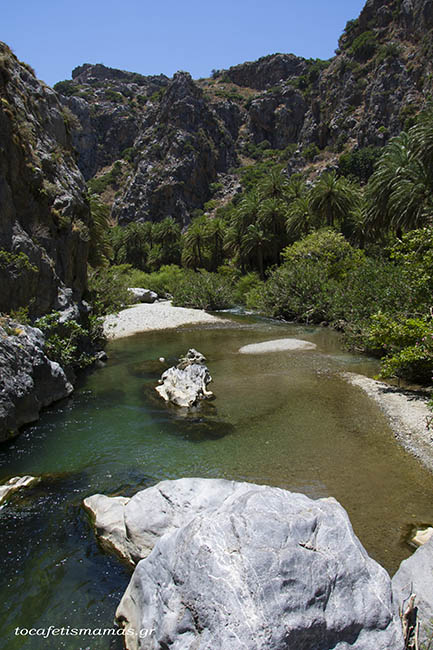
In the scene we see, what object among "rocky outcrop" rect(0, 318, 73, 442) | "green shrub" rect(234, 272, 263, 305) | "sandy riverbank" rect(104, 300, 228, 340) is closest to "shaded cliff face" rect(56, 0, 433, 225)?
"green shrub" rect(234, 272, 263, 305)

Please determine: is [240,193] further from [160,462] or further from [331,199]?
[160,462]

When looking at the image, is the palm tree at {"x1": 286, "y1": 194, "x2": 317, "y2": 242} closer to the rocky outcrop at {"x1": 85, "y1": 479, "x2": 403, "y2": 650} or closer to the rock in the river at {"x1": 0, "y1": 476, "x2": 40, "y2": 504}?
the rock in the river at {"x1": 0, "y1": 476, "x2": 40, "y2": 504}

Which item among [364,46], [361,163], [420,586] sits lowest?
[420,586]

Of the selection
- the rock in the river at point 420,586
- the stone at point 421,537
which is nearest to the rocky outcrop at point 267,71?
the stone at point 421,537

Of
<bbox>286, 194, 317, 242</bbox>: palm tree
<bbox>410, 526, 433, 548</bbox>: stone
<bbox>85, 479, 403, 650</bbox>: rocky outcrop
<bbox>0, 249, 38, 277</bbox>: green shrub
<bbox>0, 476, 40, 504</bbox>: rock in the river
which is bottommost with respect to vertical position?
<bbox>410, 526, 433, 548</bbox>: stone

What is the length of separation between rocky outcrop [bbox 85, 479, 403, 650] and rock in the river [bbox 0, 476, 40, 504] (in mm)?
4060

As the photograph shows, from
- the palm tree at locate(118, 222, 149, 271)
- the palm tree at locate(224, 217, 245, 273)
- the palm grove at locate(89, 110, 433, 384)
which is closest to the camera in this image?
the palm grove at locate(89, 110, 433, 384)

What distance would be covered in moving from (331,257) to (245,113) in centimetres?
10461

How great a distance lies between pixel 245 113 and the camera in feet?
400

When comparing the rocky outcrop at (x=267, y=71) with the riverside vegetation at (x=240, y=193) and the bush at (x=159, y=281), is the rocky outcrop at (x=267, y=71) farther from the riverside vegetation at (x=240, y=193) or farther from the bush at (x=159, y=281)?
the bush at (x=159, y=281)

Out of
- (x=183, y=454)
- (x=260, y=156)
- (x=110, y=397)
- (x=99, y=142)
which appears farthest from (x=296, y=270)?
(x=99, y=142)

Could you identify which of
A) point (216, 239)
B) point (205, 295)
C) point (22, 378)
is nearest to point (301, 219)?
point (205, 295)

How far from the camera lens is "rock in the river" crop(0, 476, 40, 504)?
25.9 ft

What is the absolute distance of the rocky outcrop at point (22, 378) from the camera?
33.9 ft
